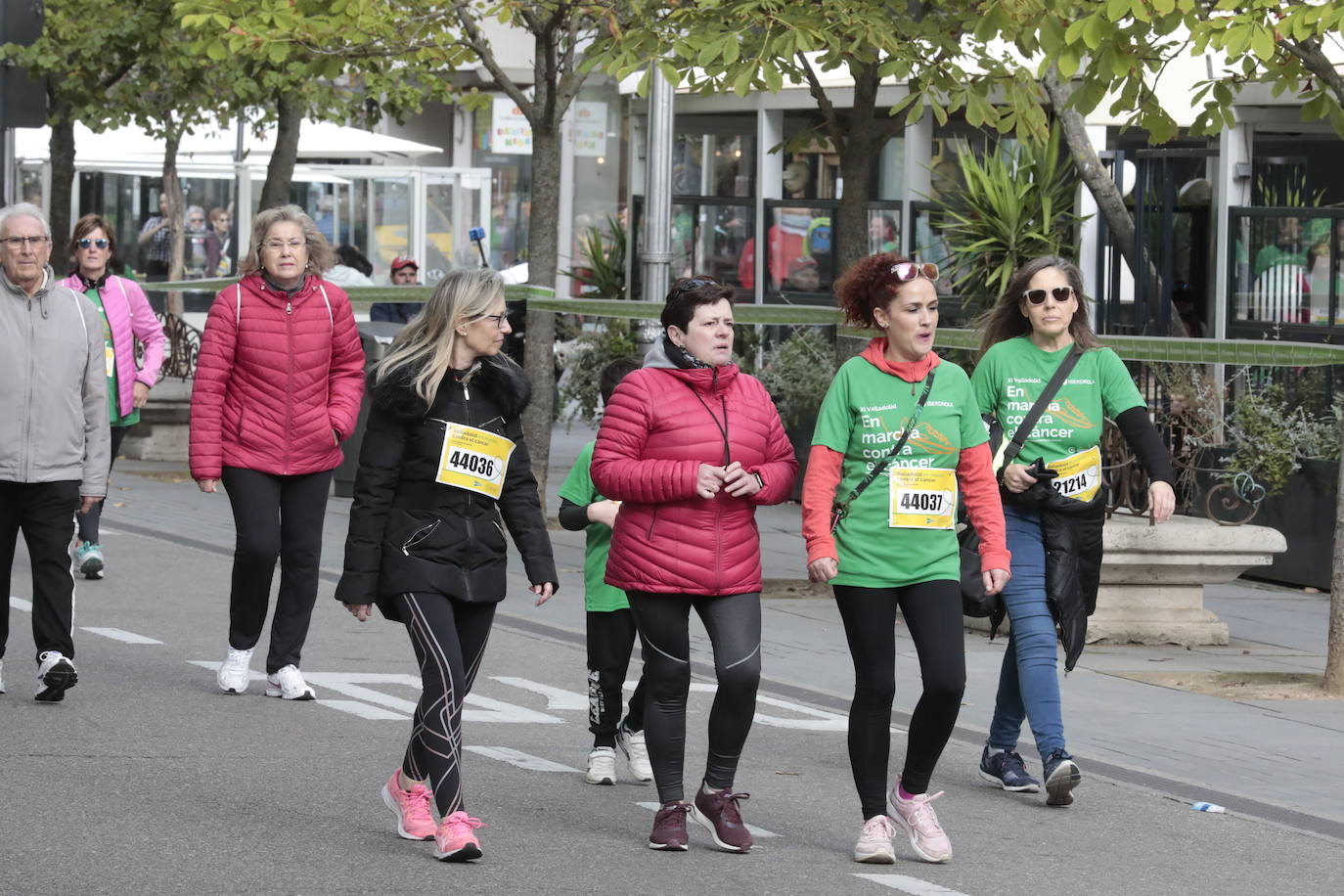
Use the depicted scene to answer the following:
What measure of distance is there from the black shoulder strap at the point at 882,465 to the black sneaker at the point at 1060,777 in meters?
1.28

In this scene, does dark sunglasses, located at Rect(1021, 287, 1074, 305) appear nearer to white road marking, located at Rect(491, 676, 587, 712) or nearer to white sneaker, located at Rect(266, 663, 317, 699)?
white road marking, located at Rect(491, 676, 587, 712)

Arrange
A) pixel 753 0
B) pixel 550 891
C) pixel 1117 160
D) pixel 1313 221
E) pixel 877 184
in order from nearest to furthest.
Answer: pixel 550 891
pixel 753 0
pixel 1313 221
pixel 1117 160
pixel 877 184

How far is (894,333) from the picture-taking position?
634 cm

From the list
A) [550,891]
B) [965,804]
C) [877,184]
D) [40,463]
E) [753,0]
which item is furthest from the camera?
[877,184]

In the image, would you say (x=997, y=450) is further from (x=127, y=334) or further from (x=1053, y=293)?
(x=127, y=334)

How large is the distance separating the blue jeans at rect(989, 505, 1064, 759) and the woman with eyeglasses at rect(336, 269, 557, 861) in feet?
5.25

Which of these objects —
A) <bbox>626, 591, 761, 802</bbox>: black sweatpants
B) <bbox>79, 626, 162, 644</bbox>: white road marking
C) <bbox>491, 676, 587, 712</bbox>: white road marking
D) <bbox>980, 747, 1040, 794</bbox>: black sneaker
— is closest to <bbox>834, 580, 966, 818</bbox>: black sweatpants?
<bbox>626, 591, 761, 802</bbox>: black sweatpants

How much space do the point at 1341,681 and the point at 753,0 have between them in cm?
396

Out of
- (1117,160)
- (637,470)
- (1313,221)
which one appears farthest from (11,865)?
(1117,160)

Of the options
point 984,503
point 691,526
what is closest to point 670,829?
point 691,526

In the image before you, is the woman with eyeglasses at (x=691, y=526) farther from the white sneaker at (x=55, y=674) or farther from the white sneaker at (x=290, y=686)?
the white sneaker at (x=55, y=674)

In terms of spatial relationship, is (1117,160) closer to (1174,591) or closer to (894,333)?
(1174,591)

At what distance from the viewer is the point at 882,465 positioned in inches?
246

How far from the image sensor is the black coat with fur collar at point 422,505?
20.4 feet
